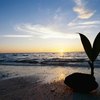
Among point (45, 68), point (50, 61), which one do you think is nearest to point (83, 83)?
point (45, 68)

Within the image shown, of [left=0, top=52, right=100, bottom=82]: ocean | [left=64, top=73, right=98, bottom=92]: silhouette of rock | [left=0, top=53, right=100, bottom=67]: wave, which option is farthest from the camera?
[left=0, top=53, right=100, bottom=67]: wave

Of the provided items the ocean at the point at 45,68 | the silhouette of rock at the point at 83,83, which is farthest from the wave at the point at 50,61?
the silhouette of rock at the point at 83,83

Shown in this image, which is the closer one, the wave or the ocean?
the ocean

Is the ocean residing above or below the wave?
below

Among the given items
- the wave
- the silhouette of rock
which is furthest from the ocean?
the silhouette of rock

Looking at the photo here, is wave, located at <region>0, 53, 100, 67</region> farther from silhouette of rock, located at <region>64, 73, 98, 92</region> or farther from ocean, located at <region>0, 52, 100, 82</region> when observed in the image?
silhouette of rock, located at <region>64, 73, 98, 92</region>

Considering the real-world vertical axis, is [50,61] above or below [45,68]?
above

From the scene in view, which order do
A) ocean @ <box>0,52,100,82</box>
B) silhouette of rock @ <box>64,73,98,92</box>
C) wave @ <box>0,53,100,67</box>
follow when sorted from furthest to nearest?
1. wave @ <box>0,53,100,67</box>
2. ocean @ <box>0,52,100,82</box>
3. silhouette of rock @ <box>64,73,98,92</box>

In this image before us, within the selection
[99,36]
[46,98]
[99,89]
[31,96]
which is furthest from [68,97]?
[99,36]

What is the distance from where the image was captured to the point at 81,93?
22.3ft

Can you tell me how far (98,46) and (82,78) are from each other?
4.21 feet

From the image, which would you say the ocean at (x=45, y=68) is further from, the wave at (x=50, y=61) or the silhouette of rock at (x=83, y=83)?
the silhouette of rock at (x=83, y=83)

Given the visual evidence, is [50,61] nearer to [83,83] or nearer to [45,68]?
[45,68]

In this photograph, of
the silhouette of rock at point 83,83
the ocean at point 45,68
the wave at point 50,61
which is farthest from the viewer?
the wave at point 50,61
